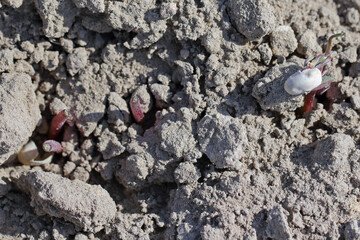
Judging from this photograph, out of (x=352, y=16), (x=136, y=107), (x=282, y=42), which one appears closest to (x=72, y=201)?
(x=136, y=107)

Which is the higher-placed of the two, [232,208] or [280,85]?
[280,85]

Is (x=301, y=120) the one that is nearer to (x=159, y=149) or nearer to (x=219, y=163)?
(x=219, y=163)

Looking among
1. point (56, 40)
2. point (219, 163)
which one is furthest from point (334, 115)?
point (56, 40)

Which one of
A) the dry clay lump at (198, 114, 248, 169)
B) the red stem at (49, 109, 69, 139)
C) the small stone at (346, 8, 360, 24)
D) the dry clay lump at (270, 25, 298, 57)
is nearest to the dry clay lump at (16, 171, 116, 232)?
the red stem at (49, 109, 69, 139)

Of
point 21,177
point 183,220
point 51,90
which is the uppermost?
point 51,90

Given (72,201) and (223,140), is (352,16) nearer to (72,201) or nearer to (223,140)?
(223,140)

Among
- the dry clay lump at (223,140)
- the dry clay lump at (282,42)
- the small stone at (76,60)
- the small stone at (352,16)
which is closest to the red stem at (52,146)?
the small stone at (76,60)

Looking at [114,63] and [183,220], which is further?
[114,63]
